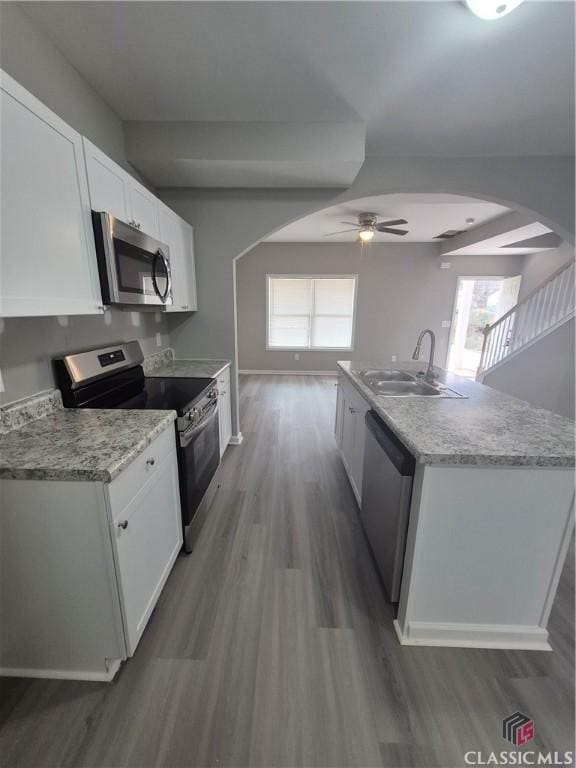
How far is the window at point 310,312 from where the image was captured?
6270 millimetres

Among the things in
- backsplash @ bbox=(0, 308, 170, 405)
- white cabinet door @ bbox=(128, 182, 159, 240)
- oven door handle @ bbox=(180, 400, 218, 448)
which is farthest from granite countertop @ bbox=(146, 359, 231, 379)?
white cabinet door @ bbox=(128, 182, 159, 240)

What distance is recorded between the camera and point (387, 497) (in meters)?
1.44

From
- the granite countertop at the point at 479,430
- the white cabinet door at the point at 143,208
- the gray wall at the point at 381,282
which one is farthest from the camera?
the gray wall at the point at 381,282

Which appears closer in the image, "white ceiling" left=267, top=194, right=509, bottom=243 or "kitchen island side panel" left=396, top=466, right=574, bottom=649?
"kitchen island side panel" left=396, top=466, right=574, bottom=649

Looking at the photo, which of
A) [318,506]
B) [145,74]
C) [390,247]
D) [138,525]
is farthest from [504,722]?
[390,247]

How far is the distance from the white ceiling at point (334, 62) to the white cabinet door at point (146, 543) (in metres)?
2.12

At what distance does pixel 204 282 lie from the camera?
289cm

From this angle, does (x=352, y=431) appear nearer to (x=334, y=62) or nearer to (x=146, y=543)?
(x=146, y=543)

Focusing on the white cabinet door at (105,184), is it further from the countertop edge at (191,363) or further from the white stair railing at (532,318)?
the white stair railing at (532,318)

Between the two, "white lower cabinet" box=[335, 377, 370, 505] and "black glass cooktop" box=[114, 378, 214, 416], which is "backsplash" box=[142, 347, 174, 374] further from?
"white lower cabinet" box=[335, 377, 370, 505]

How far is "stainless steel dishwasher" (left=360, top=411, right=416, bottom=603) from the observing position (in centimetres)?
129

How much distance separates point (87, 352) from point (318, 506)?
73.5 inches

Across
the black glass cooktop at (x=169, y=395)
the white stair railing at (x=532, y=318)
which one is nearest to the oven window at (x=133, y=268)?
the black glass cooktop at (x=169, y=395)

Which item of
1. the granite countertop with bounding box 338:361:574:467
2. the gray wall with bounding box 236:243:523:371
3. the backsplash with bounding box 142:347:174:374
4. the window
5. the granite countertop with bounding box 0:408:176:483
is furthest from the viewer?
the window
